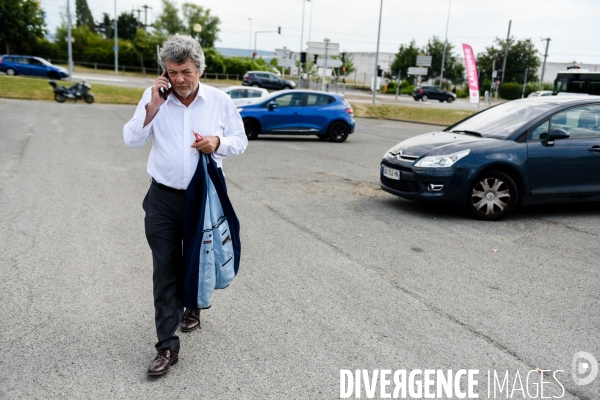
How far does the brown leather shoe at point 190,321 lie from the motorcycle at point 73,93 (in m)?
24.3

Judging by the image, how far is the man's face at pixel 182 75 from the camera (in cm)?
325

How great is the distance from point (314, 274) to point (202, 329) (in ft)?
4.64

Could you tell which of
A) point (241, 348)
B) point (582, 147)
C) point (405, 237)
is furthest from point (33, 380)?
point (582, 147)

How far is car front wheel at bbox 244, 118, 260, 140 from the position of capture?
16.6 m

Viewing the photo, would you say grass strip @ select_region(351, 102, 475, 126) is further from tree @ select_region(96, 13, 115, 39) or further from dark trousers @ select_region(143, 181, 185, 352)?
tree @ select_region(96, 13, 115, 39)

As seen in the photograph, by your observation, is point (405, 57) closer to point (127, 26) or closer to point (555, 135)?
point (127, 26)

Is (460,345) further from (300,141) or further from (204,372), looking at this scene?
(300,141)

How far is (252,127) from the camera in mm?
16656

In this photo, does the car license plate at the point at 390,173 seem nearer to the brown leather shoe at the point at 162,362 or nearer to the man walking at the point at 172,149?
the man walking at the point at 172,149

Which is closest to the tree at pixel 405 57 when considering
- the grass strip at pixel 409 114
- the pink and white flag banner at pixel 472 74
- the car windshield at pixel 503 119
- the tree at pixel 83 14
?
the grass strip at pixel 409 114

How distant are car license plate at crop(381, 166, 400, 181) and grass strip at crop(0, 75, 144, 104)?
74.9 feet

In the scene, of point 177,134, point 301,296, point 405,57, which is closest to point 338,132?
point 301,296

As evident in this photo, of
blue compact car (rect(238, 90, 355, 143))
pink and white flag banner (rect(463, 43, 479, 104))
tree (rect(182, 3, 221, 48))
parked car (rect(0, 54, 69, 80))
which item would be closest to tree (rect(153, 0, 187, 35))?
tree (rect(182, 3, 221, 48))

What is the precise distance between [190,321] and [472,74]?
24.6 metres
